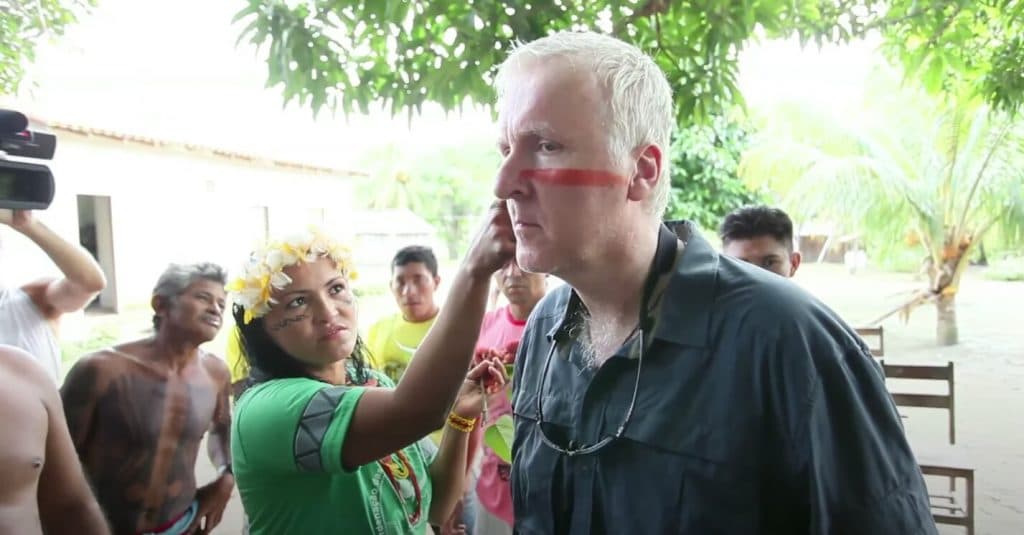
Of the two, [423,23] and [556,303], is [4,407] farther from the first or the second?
[423,23]

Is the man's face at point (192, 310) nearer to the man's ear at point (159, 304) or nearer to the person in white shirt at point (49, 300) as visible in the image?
the man's ear at point (159, 304)

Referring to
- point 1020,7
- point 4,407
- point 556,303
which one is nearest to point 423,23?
point 556,303

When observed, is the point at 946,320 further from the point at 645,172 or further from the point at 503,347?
the point at 645,172

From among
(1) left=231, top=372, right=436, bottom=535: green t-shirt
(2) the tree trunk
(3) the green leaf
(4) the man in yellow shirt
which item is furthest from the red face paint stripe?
(2) the tree trunk

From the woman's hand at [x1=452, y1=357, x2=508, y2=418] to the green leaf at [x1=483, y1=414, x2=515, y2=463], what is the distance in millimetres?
266

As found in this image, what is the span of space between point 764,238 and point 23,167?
2.46 m

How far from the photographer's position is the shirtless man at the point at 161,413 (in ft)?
8.18

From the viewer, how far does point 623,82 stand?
118 cm

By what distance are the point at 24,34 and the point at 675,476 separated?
328 centimetres

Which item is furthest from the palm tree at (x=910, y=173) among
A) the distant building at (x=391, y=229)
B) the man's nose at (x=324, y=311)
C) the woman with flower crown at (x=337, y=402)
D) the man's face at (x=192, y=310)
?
the man's nose at (x=324, y=311)

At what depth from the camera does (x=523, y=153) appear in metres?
1.21

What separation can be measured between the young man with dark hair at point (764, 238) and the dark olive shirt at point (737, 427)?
5.25ft

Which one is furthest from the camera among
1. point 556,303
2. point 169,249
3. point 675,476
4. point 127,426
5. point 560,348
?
point 169,249

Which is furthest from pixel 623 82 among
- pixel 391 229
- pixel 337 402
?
pixel 391 229
